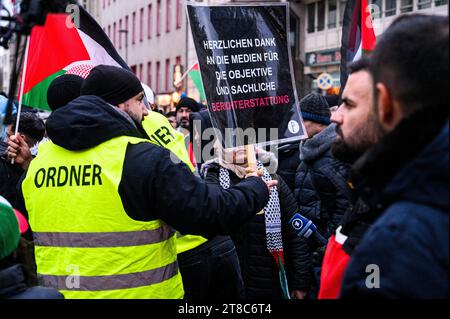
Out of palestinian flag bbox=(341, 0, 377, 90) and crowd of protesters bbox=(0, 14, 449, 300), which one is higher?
palestinian flag bbox=(341, 0, 377, 90)

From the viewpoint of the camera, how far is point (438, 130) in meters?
1.54

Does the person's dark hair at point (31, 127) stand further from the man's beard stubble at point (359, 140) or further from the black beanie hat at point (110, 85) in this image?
the man's beard stubble at point (359, 140)

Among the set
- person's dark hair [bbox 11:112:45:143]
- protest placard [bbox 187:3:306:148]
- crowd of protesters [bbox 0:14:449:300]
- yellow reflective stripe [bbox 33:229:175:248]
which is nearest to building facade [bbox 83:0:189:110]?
protest placard [bbox 187:3:306:148]

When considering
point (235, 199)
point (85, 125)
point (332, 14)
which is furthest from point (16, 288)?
point (332, 14)

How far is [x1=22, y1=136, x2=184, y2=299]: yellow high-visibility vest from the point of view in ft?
9.16

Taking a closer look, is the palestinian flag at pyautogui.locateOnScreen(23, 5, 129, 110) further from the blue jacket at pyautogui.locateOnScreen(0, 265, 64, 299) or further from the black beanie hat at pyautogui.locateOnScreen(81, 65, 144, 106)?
the blue jacket at pyautogui.locateOnScreen(0, 265, 64, 299)

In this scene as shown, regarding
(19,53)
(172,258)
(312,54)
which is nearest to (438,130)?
(19,53)

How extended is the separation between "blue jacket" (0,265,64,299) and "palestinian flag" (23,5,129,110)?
2.79 meters

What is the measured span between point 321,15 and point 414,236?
96.7 feet

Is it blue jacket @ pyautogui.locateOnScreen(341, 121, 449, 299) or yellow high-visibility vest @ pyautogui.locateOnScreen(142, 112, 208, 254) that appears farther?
yellow high-visibility vest @ pyautogui.locateOnScreen(142, 112, 208, 254)

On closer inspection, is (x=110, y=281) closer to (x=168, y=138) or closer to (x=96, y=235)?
(x=96, y=235)

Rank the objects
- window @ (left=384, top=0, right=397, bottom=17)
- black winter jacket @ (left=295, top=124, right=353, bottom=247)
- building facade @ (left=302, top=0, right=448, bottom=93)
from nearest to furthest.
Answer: black winter jacket @ (left=295, top=124, right=353, bottom=247) → window @ (left=384, top=0, right=397, bottom=17) → building facade @ (left=302, top=0, right=448, bottom=93)

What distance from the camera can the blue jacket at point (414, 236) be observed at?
54.9 inches
